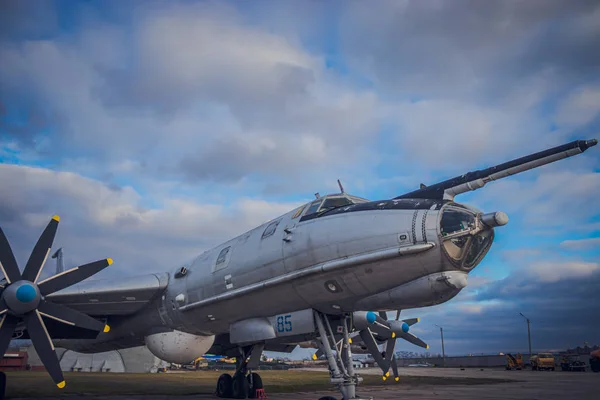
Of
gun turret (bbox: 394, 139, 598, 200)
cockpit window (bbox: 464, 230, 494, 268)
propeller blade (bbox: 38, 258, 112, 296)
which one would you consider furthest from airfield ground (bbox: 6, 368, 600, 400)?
gun turret (bbox: 394, 139, 598, 200)

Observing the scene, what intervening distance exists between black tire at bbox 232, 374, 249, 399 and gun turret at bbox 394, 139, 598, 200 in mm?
8603

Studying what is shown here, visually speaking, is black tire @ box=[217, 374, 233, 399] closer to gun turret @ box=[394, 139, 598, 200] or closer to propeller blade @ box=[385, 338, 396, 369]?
propeller blade @ box=[385, 338, 396, 369]

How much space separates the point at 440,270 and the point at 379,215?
1.55 m

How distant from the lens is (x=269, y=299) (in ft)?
37.8

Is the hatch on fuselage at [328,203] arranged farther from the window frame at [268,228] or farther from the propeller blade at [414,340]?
the propeller blade at [414,340]

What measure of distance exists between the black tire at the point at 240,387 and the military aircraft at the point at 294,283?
0.04m

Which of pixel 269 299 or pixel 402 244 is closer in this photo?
pixel 402 244

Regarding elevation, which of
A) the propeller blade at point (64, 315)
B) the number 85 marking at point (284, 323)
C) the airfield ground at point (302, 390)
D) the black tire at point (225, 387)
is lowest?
the airfield ground at point (302, 390)

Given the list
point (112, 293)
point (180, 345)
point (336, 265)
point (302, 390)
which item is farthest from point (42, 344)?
point (302, 390)

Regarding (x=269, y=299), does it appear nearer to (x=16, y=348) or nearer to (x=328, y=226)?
(x=328, y=226)

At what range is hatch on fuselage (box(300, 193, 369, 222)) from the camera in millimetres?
11133

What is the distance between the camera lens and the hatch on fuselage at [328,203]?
1113cm

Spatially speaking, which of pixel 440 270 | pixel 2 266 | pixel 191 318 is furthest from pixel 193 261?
pixel 440 270

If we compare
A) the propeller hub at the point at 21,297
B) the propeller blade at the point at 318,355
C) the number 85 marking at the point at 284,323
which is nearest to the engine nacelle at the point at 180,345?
the propeller hub at the point at 21,297
